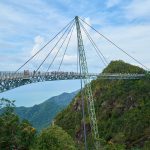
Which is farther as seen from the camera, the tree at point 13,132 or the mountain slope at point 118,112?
the mountain slope at point 118,112

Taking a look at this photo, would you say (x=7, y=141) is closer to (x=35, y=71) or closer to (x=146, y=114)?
(x=35, y=71)

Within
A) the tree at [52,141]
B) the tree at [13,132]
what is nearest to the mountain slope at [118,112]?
the tree at [13,132]

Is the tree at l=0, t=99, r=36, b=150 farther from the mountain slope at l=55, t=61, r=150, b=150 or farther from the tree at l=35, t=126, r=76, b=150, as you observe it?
the mountain slope at l=55, t=61, r=150, b=150

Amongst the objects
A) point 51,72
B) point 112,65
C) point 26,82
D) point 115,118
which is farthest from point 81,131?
point 26,82

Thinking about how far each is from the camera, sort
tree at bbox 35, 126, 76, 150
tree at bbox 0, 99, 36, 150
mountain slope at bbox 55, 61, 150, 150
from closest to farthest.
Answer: tree at bbox 35, 126, 76, 150 → tree at bbox 0, 99, 36, 150 → mountain slope at bbox 55, 61, 150, 150

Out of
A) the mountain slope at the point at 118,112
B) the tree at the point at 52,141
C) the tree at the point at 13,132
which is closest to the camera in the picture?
the tree at the point at 52,141

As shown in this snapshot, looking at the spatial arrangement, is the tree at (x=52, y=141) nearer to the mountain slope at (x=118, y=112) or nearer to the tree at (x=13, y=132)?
the tree at (x=13, y=132)

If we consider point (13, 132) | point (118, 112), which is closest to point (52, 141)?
point (13, 132)

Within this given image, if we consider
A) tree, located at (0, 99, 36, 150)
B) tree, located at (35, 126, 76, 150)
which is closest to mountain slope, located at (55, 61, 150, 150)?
tree, located at (0, 99, 36, 150)
